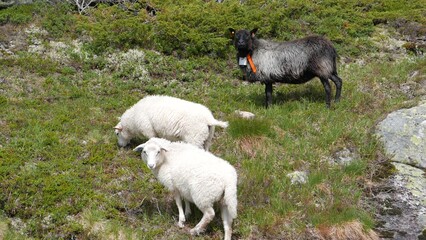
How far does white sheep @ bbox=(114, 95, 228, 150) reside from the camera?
915 cm

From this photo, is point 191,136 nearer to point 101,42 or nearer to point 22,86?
point 22,86

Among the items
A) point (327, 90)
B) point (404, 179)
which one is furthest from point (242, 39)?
point (404, 179)

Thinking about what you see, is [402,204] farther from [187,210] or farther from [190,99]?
[190,99]

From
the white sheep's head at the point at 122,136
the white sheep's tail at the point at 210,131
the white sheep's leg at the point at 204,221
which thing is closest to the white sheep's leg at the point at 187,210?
the white sheep's leg at the point at 204,221

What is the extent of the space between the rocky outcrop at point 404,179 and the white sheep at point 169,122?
315 centimetres

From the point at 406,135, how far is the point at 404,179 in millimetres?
1340

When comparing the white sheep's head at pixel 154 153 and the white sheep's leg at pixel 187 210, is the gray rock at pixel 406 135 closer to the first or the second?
the white sheep's leg at pixel 187 210

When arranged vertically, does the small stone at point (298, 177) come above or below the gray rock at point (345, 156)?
above

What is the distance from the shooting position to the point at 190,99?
41.2ft

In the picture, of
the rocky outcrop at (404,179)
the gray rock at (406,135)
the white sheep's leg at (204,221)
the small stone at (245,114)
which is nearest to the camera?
the white sheep's leg at (204,221)

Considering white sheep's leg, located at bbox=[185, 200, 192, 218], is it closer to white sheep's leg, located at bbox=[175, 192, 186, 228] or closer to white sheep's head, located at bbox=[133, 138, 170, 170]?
white sheep's leg, located at bbox=[175, 192, 186, 228]

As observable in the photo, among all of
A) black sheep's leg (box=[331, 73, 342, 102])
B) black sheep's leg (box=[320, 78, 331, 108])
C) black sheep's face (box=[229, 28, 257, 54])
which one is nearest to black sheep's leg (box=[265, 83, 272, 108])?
black sheep's face (box=[229, 28, 257, 54])

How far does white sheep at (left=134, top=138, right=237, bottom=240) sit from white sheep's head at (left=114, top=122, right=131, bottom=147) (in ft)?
6.80

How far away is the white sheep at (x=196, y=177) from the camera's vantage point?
7.05 metres
